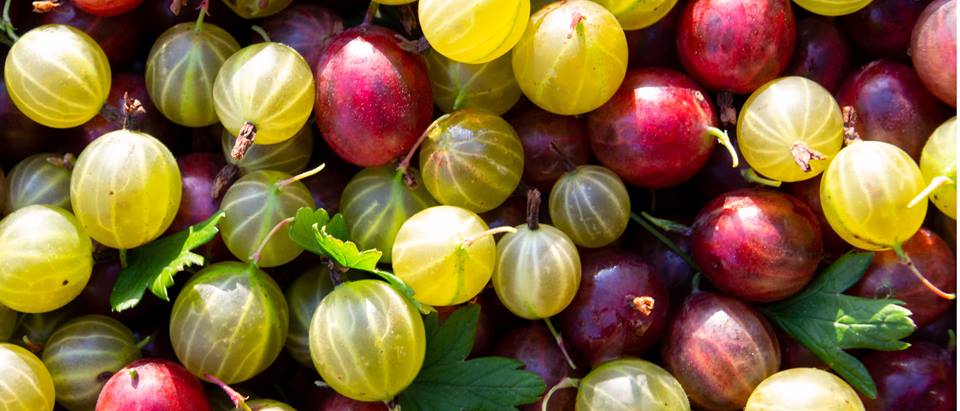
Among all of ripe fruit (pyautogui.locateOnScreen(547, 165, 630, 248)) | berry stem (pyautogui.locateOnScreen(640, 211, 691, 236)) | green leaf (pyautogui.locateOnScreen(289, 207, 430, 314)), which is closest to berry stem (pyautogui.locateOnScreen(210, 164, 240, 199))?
green leaf (pyautogui.locateOnScreen(289, 207, 430, 314))

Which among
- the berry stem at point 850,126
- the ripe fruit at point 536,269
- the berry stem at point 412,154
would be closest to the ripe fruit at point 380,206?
the berry stem at point 412,154

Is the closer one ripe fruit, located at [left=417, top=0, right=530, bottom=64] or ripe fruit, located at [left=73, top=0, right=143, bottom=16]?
ripe fruit, located at [left=417, top=0, right=530, bottom=64]

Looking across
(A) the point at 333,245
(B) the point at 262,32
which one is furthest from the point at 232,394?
(B) the point at 262,32

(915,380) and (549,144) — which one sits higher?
(549,144)

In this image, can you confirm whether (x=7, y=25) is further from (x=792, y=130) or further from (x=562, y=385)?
(x=792, y=130)

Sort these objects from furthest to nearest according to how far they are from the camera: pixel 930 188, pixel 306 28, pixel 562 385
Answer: pixel 306 28 → pixel 562 385 → pixel 930 188

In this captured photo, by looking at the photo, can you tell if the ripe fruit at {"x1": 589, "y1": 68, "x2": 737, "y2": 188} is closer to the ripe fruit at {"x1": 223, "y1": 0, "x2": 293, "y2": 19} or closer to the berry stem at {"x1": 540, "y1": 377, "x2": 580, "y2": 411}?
the berry stem at {"x1": 540, "y1": 377, "x2": 580, "y2": 411}
